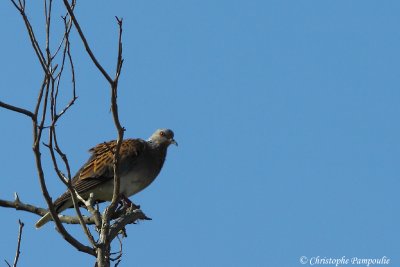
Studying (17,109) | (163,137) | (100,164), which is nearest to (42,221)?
(100,164)

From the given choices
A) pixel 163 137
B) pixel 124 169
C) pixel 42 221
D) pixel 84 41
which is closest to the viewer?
pixel 84 41

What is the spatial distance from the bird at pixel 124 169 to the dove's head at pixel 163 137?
44 mm

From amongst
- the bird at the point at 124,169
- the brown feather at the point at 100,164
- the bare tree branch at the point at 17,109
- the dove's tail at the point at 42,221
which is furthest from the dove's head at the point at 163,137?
the bare tree branch at the point at 17,109

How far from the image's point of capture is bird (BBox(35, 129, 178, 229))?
8805mm

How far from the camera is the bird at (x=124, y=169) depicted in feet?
28.9

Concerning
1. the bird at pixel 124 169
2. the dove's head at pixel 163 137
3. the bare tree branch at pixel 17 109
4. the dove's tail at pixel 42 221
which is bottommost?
the bare tree branch at pixel 17 109

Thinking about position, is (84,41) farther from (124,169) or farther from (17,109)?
(124,169)

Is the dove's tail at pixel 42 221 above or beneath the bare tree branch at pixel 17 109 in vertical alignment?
above

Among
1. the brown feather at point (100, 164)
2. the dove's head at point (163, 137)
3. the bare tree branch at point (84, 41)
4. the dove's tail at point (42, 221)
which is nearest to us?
the bare tree branch at point (84, 41)

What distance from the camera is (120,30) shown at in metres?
4.11

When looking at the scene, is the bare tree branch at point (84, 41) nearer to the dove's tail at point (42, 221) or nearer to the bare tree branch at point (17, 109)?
the bare tree branch at point (17, 109)

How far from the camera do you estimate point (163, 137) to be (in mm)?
9750

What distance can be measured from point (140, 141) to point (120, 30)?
539cm

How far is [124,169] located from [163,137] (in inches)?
37.1
